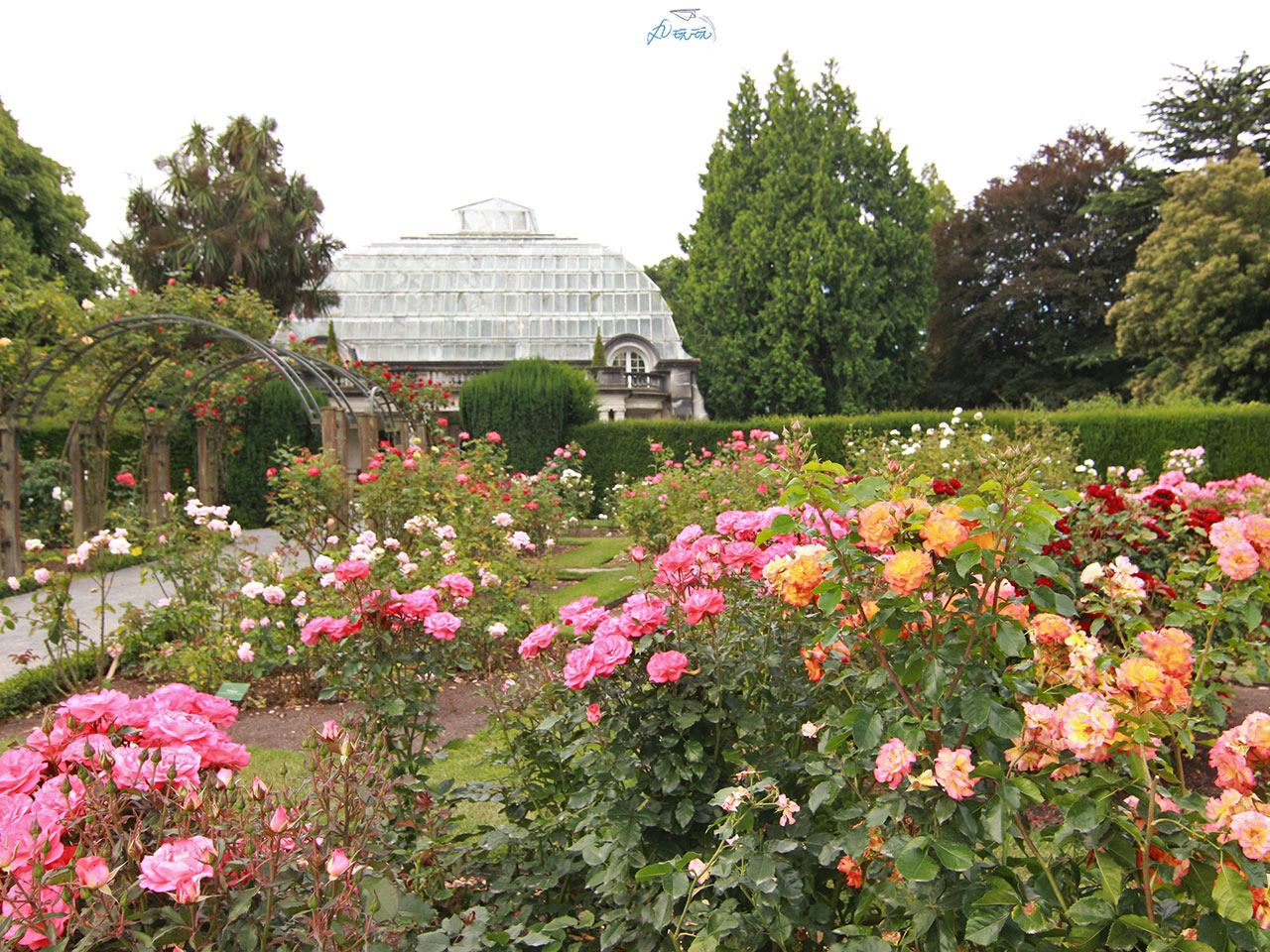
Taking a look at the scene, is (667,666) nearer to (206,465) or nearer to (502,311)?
(206,465)

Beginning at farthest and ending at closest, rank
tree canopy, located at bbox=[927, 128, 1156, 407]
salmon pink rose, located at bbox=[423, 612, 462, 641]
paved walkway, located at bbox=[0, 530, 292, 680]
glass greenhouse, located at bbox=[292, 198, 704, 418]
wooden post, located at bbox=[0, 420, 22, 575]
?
tree canopy, located at bbox=[927, 128, 1156, 407] → glass greenhouse, located at bbox=[292, 198, 704, 418] → wooden post, located at bbox=[0, 420, 22, 575] → paved walkway, located at bbox=[0, 530, 292, 680] → salmon pink rose, located at bbox=[423, 612, 462, 641]

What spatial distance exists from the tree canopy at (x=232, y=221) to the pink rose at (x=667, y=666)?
2267 cm

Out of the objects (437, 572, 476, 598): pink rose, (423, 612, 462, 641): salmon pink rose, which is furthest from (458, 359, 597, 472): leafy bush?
(423, 612, 462, 641): salmon pink rose

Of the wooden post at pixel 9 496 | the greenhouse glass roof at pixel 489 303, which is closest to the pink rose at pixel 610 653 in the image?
the wooden post at pixel 9 496

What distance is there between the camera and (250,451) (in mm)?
15320

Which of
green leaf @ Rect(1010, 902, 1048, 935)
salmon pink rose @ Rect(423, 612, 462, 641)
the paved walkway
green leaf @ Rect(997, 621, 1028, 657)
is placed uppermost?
green leaf @ Rect(997, 621, 1028, 657)

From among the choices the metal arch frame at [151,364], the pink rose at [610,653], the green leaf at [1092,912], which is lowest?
the green leaf at [1092,912]

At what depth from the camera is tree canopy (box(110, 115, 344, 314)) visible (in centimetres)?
2106

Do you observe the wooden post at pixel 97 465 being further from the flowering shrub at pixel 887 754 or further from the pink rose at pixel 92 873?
the pink rose at pixel 92 873

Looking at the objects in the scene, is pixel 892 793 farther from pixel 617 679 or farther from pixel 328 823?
pixel 328 823

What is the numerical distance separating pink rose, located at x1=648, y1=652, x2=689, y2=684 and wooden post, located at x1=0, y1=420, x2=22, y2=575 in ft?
31.1

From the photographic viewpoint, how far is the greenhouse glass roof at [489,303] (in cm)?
2369

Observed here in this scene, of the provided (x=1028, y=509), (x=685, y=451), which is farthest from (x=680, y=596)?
(x=685, y=451)

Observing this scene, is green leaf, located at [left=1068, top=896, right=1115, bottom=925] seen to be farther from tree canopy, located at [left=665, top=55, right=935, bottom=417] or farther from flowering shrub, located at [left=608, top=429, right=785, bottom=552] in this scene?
tree canopy, located at [left=665, top=55, right=935, bottom=417]
